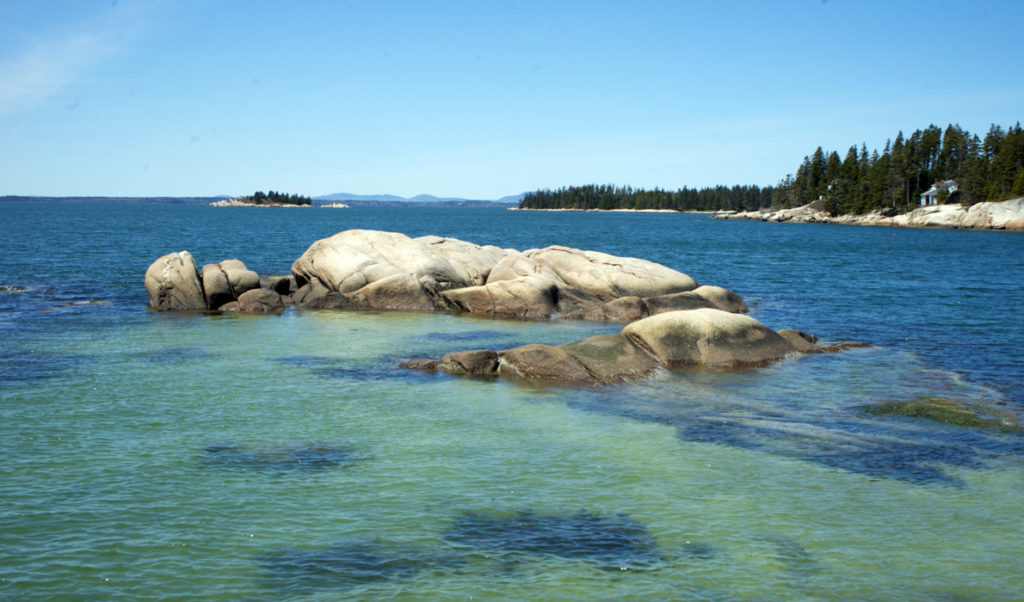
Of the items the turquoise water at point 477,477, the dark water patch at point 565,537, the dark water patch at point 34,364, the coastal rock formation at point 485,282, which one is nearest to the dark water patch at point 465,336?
the turquoise water at point 477,477

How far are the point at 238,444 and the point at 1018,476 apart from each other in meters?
11.6

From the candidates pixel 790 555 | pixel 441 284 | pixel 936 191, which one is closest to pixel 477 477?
pixel 790 555

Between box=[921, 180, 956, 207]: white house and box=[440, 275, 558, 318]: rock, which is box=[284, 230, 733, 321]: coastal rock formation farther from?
box=[921, 180, 956, 207]: white house

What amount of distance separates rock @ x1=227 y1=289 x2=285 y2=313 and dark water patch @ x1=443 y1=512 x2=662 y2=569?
19502 mm

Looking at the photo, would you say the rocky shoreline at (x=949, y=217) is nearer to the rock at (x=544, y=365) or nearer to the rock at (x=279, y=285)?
the rock at (x=279, y=285)

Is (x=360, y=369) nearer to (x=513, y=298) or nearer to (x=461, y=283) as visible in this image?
(x=513, y=298)

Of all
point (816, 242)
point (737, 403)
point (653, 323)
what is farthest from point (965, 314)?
point (816, 242)

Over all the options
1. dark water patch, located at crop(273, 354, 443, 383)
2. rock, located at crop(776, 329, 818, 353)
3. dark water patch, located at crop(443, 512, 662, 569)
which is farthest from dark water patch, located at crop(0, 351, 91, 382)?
rock, located at crop(776, 329, 818, 353)

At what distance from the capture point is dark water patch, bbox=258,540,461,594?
25.1ft

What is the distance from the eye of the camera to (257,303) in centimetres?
2703

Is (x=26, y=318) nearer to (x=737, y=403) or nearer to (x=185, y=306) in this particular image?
(x=185, y=306)

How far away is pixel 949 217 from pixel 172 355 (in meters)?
117

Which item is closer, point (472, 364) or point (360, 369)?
point (472, 364)

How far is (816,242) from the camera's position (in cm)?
8356
